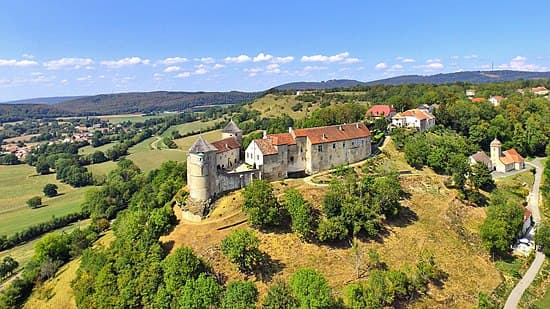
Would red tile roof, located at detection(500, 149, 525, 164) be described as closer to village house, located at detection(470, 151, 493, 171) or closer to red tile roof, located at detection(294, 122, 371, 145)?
village house, located at detection(470, 151, 493, 171)

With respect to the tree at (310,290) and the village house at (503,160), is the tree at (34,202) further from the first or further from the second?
the village house at (503,160)

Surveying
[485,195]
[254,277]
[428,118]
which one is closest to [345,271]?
[254,277]

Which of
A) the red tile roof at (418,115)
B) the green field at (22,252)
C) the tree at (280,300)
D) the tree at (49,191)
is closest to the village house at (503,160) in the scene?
the red tile roof at (418,115)

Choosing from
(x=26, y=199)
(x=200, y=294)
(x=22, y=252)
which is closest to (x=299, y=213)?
(x=200, y=294)

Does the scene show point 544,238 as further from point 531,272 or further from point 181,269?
point 181,269

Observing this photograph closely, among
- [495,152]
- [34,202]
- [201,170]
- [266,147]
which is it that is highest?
[266,147]

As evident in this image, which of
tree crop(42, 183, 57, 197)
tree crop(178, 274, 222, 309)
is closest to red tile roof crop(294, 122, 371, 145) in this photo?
tree crop(178, 274, 222, 309)
